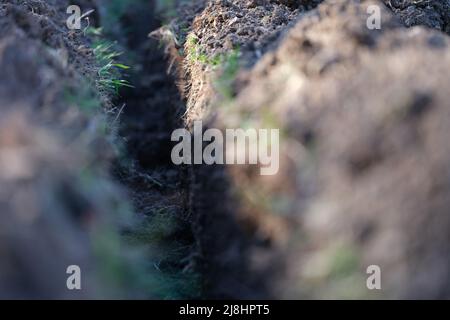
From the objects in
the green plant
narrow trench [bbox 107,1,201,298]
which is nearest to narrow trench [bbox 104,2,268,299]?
narrow trench [bbox 107,1,201,298]

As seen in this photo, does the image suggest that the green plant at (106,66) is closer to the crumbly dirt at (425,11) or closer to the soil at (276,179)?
the soil at (276,179)

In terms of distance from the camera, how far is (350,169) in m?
2.93

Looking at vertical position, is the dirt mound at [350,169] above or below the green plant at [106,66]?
below

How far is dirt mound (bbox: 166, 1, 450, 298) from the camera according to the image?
2.78 meters

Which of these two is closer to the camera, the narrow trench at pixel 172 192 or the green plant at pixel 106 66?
the narrow trench at pixel 172 192

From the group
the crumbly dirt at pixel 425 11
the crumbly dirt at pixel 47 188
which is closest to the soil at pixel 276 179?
the crumbly dirt at pixel 47 188

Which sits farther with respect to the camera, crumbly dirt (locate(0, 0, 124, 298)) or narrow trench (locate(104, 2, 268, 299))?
narrow trench (locate(104, 2, 268, 299))

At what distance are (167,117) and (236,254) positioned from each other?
11.2 feet

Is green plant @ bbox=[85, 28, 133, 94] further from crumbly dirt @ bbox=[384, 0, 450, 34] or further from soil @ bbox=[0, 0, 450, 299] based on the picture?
crumbly dirt @ bbox=[384, 0, 450, 34]

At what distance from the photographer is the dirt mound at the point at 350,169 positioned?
9.11 feet

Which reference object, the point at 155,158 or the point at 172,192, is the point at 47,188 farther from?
the point at 155,158

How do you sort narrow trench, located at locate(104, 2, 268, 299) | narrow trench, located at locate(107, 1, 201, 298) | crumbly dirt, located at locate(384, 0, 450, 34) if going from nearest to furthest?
narrow trench, located at locate(104, 2, 268, 299) → narrow trench, located at locate(107, 1, 201, 298) → crumbly dirt, located at locate(384, 0, 450, 34)
